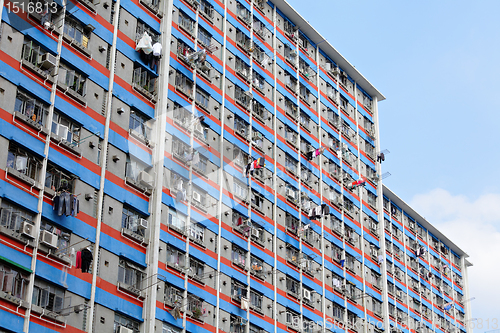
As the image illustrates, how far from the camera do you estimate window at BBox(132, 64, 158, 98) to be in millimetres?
50991

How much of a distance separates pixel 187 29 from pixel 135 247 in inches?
758

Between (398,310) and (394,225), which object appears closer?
(398,310)

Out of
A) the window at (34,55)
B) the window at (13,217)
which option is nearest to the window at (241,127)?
the window at (34,55)

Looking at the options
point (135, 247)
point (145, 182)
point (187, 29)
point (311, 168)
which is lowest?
point (135, 247)

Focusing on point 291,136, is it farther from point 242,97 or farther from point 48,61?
point 48,61

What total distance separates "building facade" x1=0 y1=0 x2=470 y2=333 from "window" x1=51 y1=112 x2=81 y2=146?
12 centimetres

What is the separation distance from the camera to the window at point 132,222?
154 feet

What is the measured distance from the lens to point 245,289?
2173 inches

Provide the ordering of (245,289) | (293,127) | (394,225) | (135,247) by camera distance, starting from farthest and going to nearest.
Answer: (394,225) → (293,127) → (245,289) → (135,247)

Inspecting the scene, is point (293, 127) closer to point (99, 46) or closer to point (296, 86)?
point (296, 86)

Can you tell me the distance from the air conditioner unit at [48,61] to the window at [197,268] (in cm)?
1609

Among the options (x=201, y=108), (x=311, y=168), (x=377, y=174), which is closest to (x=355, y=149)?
(x=377, y=174)

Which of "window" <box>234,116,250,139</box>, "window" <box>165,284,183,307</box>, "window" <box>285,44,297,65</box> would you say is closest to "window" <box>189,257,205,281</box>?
"window" <box>165,284,183,307</box>

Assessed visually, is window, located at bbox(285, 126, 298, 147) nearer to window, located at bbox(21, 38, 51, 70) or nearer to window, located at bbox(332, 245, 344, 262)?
window, located at bbox(332, 245, 344, 262)
